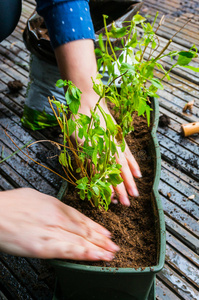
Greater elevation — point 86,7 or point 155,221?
point 86,7

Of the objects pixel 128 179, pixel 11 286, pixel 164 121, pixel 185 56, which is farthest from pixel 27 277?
pixel 164 121

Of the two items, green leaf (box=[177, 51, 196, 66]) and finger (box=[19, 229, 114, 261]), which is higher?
green leaf (box=[177, 51, 196, 66])

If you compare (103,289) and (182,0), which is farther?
(182,0)

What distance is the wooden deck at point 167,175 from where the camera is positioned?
3.35ft

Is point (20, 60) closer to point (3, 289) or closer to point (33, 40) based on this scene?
point (33, 40)

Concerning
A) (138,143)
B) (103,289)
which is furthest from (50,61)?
(103,289)

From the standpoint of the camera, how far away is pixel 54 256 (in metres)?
0.68

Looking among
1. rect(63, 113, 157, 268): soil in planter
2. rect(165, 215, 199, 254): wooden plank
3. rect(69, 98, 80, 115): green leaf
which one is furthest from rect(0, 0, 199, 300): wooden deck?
rect(69, 98, 80, 115): green leaf

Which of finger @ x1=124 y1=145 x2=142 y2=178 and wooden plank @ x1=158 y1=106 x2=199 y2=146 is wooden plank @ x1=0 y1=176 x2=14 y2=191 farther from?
wooden plank @ x1=158 y1=106 x2=199 y2=146

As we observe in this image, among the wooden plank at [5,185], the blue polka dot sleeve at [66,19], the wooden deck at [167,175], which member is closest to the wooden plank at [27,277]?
the wooden deck at [167,175]

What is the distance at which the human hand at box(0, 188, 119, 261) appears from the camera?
657 millimetres

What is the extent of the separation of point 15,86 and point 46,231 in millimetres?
1270

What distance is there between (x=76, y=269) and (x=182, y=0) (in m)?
2.61

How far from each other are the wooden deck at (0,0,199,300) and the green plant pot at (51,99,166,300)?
0.13m
